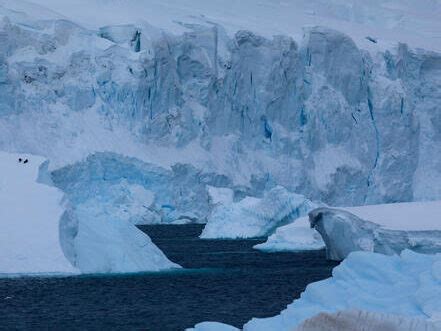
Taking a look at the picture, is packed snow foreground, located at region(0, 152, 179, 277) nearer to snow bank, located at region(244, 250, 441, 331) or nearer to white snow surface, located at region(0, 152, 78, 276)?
white snow surface, located at region(0, 152, 78, 276)

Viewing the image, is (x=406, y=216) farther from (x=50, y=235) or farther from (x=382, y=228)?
(x=50, y=235)

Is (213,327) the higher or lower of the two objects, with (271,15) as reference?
higher

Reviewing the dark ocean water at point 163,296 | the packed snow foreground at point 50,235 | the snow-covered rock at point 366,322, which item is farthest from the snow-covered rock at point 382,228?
the snow-covered rock at point 366,322

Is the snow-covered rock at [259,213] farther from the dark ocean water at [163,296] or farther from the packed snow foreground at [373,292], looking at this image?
the packed snow foreground at [373,292]

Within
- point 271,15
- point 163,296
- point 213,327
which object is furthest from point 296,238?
point 271,15

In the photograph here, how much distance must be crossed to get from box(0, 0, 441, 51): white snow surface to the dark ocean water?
1776cm

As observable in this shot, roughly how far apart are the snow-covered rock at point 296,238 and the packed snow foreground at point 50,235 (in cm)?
673

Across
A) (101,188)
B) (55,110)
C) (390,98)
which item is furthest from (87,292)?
(390,98)

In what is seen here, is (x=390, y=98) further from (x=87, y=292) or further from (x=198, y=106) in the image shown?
(x=87, y=292)

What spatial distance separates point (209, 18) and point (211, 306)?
29.5 metres

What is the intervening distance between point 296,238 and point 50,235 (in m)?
10.0

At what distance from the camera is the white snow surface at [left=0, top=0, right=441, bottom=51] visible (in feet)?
127

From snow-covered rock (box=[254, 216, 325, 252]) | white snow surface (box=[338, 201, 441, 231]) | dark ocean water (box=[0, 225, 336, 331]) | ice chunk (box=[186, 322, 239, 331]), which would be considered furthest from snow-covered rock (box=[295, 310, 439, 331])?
snow-covered rock (box=[254, 216, 325, 252])

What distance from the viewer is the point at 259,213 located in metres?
28.0
